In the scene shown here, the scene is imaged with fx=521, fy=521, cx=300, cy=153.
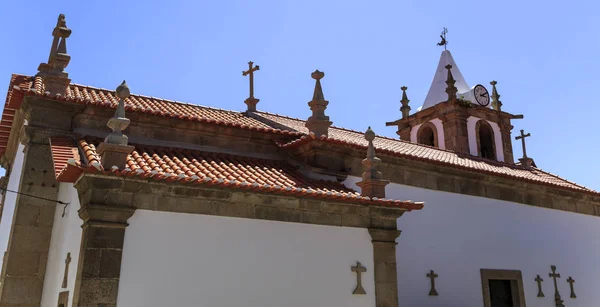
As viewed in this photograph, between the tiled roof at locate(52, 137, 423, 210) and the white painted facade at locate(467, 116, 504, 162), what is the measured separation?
9295 millimetres

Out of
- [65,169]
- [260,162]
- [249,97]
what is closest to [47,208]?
[65,169]

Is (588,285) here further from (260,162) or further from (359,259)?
(260,162)

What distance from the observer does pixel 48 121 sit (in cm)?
843

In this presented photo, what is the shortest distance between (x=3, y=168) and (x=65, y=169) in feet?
22.3

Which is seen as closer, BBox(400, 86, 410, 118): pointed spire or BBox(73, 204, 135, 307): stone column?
BBox(73, 204, 135, 307): stone column

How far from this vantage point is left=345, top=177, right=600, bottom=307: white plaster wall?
1051 cm

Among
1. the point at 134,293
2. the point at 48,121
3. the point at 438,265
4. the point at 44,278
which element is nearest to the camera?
the point at 134,293

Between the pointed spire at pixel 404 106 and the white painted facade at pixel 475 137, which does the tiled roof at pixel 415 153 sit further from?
the pointed spire at pixel 404 106

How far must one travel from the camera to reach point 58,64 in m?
9.12

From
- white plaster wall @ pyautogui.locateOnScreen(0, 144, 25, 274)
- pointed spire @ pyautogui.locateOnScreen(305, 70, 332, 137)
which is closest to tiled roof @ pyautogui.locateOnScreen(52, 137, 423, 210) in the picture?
pointed spire @ pyautogui.locateOnScreen(305, 70, 332, 137)

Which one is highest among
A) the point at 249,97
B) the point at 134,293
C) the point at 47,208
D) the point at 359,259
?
the point at 249,97

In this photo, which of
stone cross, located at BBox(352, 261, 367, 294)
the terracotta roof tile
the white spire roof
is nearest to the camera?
the terracotta roof tile

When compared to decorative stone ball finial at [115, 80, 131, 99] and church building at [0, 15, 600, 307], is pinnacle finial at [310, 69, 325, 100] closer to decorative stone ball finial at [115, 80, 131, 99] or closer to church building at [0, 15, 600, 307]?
church building at [0, 15, 600, 307]

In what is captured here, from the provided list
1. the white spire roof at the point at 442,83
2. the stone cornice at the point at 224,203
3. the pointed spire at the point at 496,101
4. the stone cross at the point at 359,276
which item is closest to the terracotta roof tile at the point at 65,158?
the stone cornice at the point at 224,203
